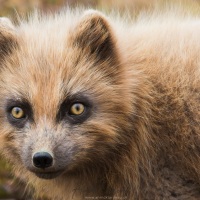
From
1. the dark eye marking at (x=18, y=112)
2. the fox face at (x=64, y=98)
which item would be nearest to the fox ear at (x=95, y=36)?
the fox face at (x=64, y=98)

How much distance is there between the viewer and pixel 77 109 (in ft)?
21.9

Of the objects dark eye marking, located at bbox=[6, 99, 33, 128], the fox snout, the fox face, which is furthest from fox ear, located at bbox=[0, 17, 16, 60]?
the fox snout

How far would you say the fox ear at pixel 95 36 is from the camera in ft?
22.4

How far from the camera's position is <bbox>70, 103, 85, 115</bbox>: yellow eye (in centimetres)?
664

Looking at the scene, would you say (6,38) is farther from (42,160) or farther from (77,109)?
(42,160)

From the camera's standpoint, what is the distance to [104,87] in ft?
22.4

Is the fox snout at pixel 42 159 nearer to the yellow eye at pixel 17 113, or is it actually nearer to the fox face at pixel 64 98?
the fox face at pixel 64 98

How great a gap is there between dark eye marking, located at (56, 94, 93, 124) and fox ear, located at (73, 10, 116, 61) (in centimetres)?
53

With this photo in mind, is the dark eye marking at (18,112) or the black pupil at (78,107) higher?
the black pupil at (78,107)

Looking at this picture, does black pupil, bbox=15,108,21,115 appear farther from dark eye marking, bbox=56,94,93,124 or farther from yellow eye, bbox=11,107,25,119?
dark eye marking, bbox=56,94,93,124

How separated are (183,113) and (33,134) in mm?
1586

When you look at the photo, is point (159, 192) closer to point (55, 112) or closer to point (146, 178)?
point (146, 178)

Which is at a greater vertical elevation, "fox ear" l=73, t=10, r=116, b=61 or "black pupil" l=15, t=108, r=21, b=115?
"fox ear" l=73, t=10, r=116, b=61

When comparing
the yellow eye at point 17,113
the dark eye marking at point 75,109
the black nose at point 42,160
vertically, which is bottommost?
the black nose at point 42,160
